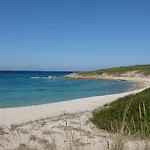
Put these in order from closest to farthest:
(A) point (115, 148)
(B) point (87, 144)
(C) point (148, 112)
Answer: (A) point (115, 148), (B) point (87, 144), (C) point (148, 112)

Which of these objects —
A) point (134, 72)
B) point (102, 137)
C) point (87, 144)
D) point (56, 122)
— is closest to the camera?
point (87, 144)

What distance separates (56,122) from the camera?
11.8 metres

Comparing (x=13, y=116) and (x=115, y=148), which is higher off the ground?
(x=115, y=148)

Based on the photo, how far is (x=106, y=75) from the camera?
3839 inches

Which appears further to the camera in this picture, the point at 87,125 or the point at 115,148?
the point at 87,125

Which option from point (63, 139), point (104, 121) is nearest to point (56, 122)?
point (104, 121)

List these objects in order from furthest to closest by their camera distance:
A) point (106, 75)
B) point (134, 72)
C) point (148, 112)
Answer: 1. point (106, 75)
2. point (134, 72)
3. point (148, 112)

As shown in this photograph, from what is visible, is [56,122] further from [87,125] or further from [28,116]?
[28,116]

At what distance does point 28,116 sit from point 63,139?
275 inches

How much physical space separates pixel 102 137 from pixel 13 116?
7.84 meters

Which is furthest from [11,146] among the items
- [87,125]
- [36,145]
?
[87,125]

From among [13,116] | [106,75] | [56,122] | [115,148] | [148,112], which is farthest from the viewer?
[106,75]

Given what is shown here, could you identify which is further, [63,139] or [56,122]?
[56,122]

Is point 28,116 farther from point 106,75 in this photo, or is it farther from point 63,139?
point 106,75
